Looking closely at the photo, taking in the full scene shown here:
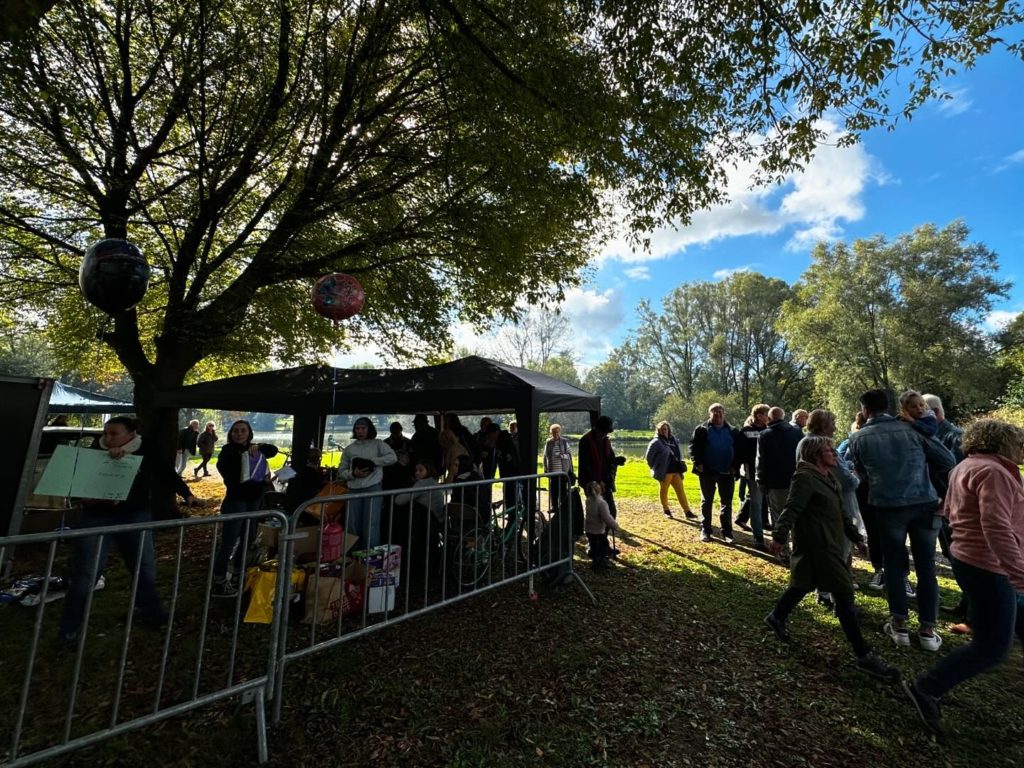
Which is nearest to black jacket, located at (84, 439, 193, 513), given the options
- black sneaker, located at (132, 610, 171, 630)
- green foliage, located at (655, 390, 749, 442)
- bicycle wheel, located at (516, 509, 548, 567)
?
black sneaker, located at (132, 610, 171, 630)

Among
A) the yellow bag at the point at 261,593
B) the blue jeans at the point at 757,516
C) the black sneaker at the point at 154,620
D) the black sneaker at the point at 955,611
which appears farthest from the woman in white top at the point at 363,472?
the black sneaker at the point at 955,611

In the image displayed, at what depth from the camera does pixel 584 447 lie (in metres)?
6.18

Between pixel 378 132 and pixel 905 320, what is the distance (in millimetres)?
31623

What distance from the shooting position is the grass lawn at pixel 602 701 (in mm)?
2525

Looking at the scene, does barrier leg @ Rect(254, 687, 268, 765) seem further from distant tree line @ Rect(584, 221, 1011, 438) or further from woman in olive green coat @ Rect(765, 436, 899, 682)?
distant tree line @ Rect(584, 221, 1011, 438)

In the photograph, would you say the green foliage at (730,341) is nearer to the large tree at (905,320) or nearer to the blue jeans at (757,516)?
the large tree at (905,320)

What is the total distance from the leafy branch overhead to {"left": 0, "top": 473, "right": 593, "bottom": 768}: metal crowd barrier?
4.36m

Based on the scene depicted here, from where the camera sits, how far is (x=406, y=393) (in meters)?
6.26

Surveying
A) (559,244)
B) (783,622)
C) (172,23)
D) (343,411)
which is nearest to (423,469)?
(343,411)

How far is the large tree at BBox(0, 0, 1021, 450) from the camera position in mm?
5012

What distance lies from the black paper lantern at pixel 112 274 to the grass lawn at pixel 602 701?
171 inches

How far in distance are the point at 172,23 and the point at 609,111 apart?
579 centimetres

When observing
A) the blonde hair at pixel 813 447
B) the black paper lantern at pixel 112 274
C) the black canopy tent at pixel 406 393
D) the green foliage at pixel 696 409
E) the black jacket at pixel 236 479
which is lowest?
the black jacket at pixel 236 479

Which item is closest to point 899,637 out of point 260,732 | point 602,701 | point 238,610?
point 602,701
